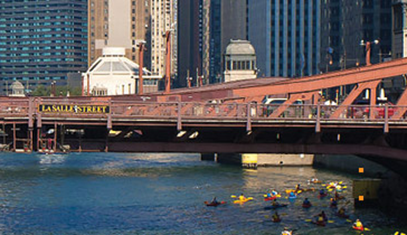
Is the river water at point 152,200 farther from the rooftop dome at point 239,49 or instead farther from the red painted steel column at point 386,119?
the rooftop dome at point 239,49

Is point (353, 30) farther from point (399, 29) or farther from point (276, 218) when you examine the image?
point (276, 218)

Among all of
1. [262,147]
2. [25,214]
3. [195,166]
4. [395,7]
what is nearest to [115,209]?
[25,214]

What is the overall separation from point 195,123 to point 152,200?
37732 millimetres

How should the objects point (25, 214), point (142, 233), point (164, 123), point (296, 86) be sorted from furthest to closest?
point (25, 214), point (142, 233), point (296, 86), point (164, 123)

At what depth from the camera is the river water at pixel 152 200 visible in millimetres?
71438

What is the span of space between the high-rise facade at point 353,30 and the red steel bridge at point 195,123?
87.9 metres

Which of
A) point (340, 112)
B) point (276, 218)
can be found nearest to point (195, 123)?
point (340, 112)

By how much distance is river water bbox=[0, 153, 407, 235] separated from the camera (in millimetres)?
71438

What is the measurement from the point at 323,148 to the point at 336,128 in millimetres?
1418

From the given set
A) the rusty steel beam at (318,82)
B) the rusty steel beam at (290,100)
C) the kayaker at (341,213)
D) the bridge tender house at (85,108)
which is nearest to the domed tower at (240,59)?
the kayaker at (341,213)

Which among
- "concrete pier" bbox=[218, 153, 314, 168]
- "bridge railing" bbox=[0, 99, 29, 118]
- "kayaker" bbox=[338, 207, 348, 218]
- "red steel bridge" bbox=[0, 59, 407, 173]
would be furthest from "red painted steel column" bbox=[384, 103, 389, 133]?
"concrete pier" bbox=[218, 153, 314, 168]

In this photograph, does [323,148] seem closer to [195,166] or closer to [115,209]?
[115,209]

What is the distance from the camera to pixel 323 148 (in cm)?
5244

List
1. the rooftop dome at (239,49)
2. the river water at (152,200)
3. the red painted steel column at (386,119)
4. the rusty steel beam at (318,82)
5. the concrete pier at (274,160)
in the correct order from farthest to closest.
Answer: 1. the rooftop dome at (239,49)
2. the concrete pier at (274,160)
3. the river water at (152,200)
4. the rusty steel beam at (318,82)
5. the red painted steel column at (386,119)
